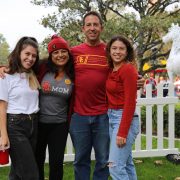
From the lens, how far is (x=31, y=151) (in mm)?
3184

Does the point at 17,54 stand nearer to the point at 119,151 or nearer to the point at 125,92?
the point at 125,92

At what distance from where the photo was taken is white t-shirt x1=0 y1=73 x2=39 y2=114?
10.3ft

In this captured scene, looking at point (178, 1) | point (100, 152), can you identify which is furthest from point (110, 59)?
point (178, 1)

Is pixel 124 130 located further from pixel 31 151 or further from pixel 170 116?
pixel 170 116

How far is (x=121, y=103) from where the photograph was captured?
317cm

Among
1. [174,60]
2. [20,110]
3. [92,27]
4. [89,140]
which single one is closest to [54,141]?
[89,140]

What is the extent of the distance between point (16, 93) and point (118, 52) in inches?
37.0

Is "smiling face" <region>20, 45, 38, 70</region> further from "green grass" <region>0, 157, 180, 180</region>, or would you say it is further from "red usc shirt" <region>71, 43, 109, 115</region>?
"green grass" <region>0, 157, 180, 180</region>

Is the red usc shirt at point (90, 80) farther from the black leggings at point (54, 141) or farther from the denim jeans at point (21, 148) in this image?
the denim jeans at point (21, 148)

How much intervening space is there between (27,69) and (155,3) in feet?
51.9

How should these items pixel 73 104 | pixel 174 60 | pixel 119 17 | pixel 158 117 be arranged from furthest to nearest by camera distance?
pixel 119 17 → pixel 174 60 → pixel 158 117 → pixel 73 104

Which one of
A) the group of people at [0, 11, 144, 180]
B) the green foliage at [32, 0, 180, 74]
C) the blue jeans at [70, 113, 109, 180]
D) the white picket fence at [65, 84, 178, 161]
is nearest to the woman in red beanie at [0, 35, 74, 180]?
the group of people at [0, 11, 144, 180]

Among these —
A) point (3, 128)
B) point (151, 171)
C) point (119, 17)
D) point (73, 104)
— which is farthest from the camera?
point (119, 17)

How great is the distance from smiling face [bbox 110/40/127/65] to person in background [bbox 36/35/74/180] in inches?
18.9
